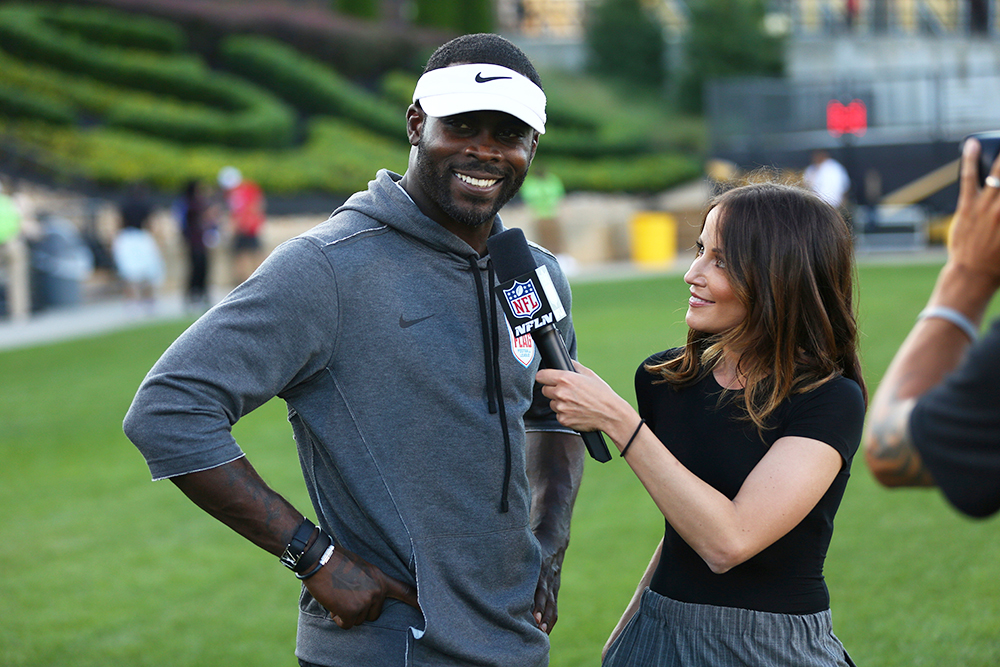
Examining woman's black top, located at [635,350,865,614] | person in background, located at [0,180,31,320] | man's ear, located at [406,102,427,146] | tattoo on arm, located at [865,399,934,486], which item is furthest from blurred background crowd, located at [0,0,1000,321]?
tattoo on arm, located at [865,399,934,486]

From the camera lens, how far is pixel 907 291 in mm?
17312

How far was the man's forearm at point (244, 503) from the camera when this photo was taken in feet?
8.04

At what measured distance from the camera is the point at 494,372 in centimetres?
274

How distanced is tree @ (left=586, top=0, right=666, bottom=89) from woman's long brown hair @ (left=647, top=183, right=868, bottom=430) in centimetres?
3818

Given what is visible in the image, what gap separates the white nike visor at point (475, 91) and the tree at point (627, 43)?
3819cm

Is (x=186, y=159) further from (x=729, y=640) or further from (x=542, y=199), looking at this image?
(x=729, y=640)

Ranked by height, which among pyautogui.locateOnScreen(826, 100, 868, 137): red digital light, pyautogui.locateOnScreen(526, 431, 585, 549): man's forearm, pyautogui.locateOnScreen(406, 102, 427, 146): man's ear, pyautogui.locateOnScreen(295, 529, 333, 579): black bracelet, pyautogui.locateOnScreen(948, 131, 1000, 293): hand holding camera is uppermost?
pyautogui.locateOnScreen(406, 102, 427, 146): man's ear

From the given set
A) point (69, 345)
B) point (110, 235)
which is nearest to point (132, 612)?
point (69, 345)

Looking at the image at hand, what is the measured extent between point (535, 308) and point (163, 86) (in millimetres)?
28249

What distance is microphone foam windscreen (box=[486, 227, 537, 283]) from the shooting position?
250cm

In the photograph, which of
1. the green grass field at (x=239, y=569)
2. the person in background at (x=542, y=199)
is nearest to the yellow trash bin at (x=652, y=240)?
the person in background at (x=542, y=199)

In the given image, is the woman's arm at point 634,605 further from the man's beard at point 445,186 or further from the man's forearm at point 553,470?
the man's beard at point 445,186

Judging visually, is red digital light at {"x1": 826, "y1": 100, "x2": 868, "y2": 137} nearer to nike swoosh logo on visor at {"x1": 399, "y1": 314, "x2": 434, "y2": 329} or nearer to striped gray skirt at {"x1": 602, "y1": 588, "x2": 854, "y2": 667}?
striped gray skirt at {"x1": 602, "y1": 588, "x2": 854, "y2": 667}

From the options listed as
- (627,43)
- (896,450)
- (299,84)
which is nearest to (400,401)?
(896,450)
